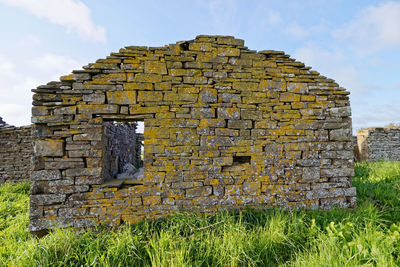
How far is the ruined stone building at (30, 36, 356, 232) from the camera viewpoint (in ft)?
11.1

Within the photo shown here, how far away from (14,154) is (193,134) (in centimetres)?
858

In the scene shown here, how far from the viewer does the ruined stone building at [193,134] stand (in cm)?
338

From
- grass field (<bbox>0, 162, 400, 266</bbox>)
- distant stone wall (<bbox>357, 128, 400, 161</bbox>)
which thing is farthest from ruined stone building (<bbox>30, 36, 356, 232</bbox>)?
distant stone wall (<bbox>357, 128, 400, 161</bbox>)

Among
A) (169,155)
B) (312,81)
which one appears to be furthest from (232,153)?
(312,81)

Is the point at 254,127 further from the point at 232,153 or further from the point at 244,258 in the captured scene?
the point at 244,258

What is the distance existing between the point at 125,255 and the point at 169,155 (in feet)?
5.36

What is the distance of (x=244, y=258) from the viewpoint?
2.56m

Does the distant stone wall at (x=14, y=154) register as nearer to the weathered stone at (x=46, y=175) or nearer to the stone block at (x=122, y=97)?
the weathered stone at (x=46, y=175)

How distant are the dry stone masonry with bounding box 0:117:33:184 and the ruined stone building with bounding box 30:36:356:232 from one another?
628 centimetres

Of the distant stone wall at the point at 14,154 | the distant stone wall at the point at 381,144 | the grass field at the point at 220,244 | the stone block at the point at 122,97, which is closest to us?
the grass field at the point at 220,244

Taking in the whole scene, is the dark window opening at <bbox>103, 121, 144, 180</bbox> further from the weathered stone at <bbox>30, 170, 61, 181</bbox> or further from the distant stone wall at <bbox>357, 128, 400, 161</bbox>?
the distant stone wall at <bbox>357, 128, 400, 161</bbox>

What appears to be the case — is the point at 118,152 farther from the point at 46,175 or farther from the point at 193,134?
the point at 193,134

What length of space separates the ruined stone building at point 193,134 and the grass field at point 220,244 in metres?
0.33

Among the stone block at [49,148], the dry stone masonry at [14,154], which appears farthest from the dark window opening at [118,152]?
the dry stone masonry at [14,154]
